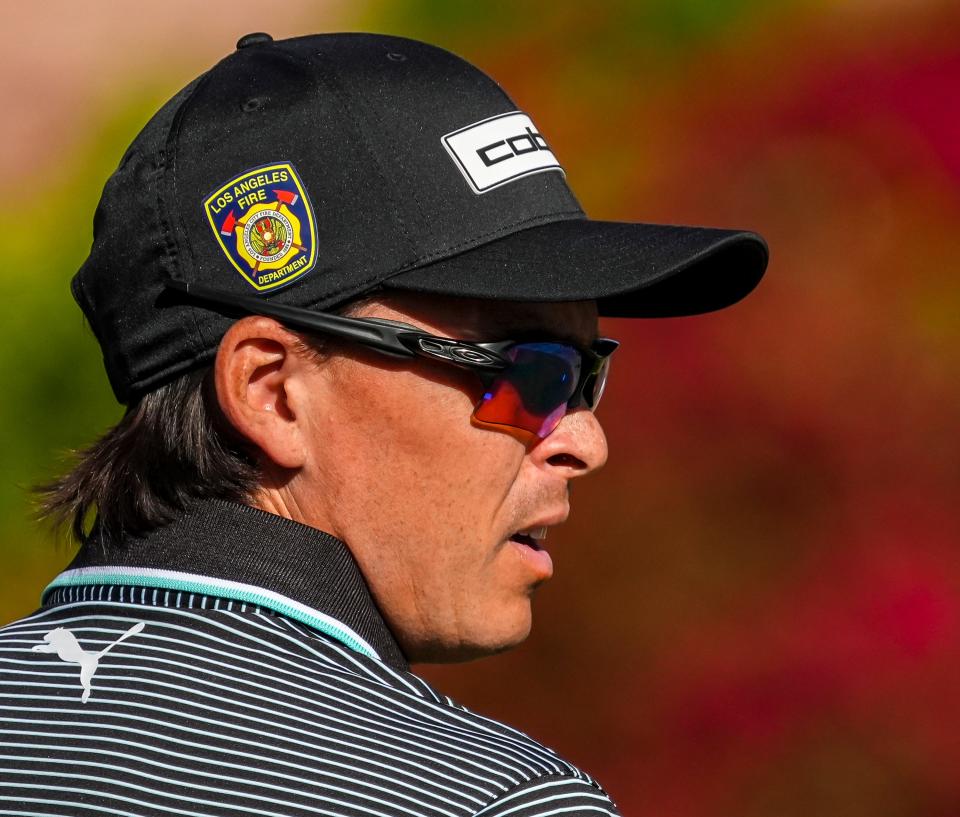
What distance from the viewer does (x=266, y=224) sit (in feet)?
4.59

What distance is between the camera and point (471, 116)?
1507mm

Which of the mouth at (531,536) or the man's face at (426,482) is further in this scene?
the mouth at (531,536)

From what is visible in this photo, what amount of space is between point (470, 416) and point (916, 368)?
268 cm

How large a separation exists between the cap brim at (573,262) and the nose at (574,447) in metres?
0.23

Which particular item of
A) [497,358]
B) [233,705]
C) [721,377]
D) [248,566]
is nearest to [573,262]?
[497,358]

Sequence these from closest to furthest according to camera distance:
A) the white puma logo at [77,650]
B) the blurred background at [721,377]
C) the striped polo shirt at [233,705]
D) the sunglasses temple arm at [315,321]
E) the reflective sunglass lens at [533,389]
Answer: the striped polo shirt at [233,705] → the white puma logo at [77,650] → the sunglasses temple arm at [315,321] → the reflective sunglass lens at [533,389] → the blurred background at [721,377]

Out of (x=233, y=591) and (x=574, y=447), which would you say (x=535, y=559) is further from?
(x=233, y=591)

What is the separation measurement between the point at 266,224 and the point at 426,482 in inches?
Result: 13.6

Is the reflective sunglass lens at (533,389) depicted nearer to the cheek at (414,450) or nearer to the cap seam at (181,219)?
the cheek at (414,450)

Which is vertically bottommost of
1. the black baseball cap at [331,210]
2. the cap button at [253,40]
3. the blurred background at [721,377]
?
the blurred background at [721,377]

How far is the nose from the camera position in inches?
63.1

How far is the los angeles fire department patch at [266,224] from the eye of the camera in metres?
1.40

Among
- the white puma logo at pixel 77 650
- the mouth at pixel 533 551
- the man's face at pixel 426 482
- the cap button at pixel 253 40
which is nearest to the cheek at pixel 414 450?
the man's face at pixel 426 482

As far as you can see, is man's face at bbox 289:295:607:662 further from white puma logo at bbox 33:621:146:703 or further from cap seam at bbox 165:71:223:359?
white puma logo at bbox 33:621:146:703
